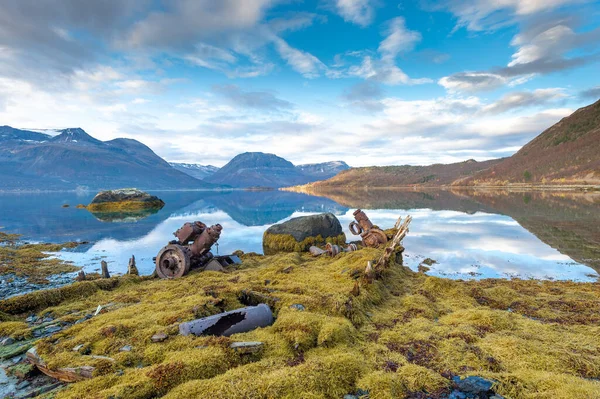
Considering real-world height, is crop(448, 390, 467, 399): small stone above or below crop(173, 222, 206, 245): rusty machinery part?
below

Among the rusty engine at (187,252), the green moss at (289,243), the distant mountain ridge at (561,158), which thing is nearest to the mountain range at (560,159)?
the distant mountain ridge at (561,158)

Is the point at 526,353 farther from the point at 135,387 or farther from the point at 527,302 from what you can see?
the point at 135,387

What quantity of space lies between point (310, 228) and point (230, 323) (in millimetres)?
16349

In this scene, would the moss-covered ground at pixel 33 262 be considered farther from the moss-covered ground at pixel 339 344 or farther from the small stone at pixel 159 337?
the small stone at pixel 159 337

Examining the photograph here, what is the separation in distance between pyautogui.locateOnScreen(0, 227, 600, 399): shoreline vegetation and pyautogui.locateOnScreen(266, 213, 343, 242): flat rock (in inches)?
445

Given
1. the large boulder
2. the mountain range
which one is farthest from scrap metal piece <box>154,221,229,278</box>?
the mountain range

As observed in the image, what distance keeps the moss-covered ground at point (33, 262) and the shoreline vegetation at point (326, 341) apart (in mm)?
8069

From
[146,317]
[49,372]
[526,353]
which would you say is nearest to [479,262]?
[526,353]

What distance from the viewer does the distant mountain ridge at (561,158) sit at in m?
127

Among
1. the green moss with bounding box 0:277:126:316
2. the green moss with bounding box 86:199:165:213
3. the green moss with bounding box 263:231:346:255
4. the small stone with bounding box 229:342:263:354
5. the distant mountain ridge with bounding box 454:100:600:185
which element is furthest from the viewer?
the distant mountain ridge with bounding box 454:100:600:185

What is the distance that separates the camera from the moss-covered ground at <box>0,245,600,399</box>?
484 centimetres

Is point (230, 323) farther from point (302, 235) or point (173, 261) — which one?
point (302, 235)

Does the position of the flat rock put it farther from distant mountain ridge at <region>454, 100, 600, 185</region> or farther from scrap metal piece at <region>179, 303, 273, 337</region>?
distant mountain ridge at <region>454, 100, 600, 185</region>

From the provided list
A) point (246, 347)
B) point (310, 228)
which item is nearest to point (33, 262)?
point (310, 228)
